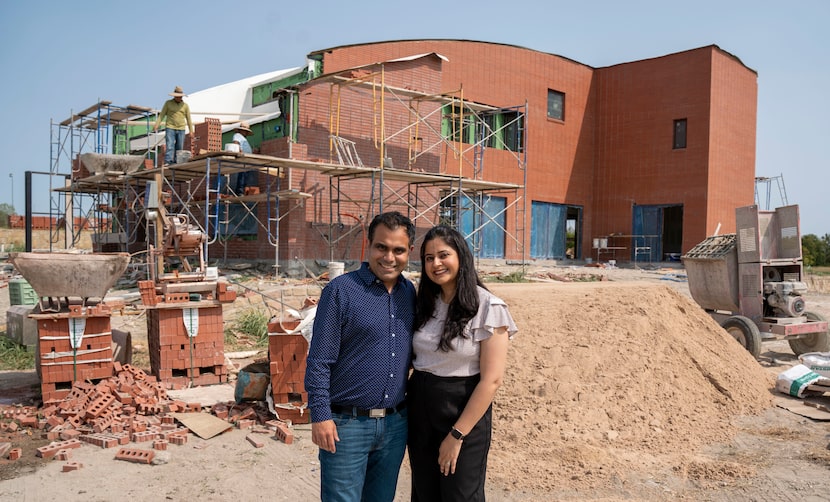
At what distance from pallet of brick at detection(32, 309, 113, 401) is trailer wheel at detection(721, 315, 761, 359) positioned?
8102 millimetres

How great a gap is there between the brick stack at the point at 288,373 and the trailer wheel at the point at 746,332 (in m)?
6.24

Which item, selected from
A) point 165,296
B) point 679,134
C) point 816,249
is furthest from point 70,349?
point 816,249

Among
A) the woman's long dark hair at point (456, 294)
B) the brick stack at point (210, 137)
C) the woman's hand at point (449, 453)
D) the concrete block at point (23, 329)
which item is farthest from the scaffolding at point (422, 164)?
the woman's hand at point (449, 453)

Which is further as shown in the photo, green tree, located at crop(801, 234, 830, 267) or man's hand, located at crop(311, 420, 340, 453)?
green tree, located at crop(801, 234, 830, 267)

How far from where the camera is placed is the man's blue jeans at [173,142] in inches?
546

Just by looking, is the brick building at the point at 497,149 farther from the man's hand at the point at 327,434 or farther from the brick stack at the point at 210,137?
the man's hand at the point at 327,434

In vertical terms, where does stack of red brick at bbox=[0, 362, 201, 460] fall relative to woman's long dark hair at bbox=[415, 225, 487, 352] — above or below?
below

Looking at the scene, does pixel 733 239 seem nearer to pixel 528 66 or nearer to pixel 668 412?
pixel 668 412

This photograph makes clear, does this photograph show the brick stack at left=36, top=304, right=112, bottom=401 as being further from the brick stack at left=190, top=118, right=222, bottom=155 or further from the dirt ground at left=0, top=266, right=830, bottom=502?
the brick stack at left=190, top=118, right=222, bottom=155

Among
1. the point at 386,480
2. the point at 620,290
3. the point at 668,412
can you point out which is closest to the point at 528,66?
the point at 620,290

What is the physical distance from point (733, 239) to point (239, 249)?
12.0 m

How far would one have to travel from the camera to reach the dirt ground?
4.56 metres

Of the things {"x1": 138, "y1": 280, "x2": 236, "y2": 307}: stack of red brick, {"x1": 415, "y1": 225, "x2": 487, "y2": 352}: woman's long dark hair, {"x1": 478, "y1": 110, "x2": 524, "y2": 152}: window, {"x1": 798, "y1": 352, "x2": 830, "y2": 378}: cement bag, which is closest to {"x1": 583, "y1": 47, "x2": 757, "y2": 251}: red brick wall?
{"x1": 478, "y1": 110, "x2": 524, "y2": 152}: window

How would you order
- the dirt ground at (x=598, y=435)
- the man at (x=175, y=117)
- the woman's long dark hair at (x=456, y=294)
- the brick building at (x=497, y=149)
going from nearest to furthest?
the woman's long dark hair at (x=456, y=294) < the dirt ground at (x=598, y=435) < the man at (x=175, y=117) < the brick building at (x=497, y=149)
